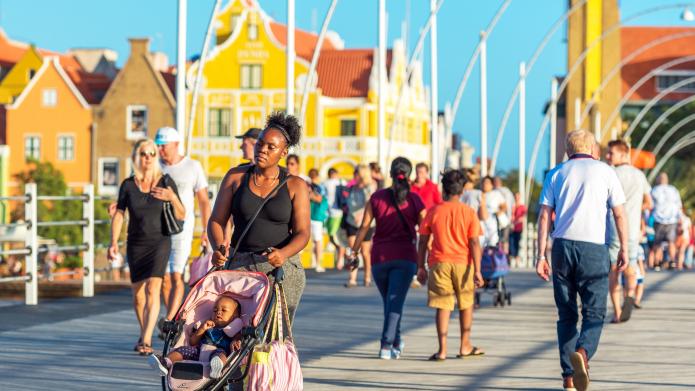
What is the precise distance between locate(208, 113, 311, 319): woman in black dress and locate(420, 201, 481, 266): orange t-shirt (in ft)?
15.4

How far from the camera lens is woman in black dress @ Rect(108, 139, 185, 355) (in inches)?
536

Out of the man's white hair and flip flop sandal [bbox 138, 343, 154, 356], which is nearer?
the man's white hair

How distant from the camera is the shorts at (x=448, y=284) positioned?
1408 centimetres

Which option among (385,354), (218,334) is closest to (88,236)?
(385,354)

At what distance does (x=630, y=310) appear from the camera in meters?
18.4

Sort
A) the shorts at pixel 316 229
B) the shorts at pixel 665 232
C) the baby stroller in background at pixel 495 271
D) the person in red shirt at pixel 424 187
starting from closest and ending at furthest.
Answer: the person in red shirt at pixel 424 187, the baby stroller in background at pixel 495 271, the shorts at pixel 316 229, the shorts at pixel 665 232

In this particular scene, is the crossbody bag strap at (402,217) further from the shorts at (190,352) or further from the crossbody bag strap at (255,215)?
the shorts at (190,352)

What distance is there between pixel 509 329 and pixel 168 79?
7758cm

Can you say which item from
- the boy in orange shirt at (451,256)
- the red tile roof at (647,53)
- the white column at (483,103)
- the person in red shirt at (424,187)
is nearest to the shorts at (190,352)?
the boy in orange shirt at (451,256)

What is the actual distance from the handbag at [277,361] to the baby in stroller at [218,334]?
0.57 feet

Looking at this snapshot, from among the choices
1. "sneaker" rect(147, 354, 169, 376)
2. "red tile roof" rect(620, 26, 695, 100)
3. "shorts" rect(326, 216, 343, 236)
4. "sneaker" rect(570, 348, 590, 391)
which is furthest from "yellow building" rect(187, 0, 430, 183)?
"sneaker" rect(147, 354, 169, 376)

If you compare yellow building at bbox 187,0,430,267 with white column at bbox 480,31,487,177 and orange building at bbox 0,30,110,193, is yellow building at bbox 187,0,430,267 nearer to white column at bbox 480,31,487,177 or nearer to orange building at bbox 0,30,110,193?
orange building at bbox 0,30,110,193

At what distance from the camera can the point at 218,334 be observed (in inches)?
→ 352

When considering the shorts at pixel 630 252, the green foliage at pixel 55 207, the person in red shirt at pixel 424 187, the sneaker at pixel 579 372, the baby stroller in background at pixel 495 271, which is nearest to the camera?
the sneaker at pixel 579 372
